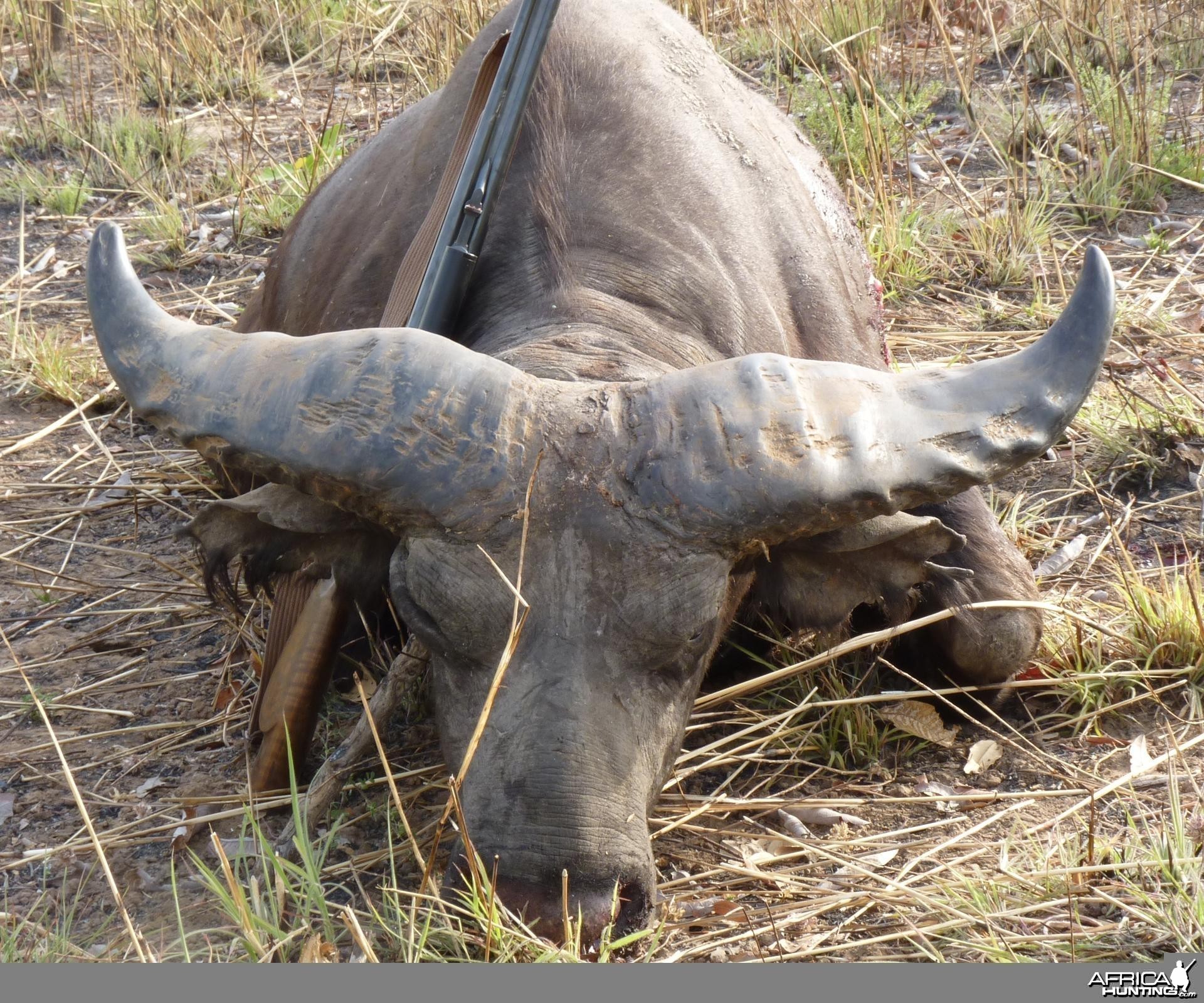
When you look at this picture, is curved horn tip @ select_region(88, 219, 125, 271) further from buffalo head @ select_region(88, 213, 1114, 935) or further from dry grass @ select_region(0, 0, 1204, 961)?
dry grass @ select_region(0, 0, 1204, 961)

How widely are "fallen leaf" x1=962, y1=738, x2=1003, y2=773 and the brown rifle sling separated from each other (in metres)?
1.79

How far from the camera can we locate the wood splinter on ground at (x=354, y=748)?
3.15m

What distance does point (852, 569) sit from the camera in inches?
122

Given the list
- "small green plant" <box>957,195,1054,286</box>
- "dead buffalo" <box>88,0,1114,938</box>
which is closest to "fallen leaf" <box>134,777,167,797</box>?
"dead buffalo" <box>88,0,1114,938</box>

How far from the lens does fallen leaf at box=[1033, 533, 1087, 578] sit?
4.22m

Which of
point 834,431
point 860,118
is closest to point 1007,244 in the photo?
point 860,118

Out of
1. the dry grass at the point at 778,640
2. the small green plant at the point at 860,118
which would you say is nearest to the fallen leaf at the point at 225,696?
the dry grass at the point at 778,640

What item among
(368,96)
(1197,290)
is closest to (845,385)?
(1197,290)

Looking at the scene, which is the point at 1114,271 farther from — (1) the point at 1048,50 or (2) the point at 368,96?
(2) the point at 368,96

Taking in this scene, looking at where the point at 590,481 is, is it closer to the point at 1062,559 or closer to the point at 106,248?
the point at 106,248

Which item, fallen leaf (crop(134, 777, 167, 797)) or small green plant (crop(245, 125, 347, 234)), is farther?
small green plant (crop(245, 125, 347, 234))
